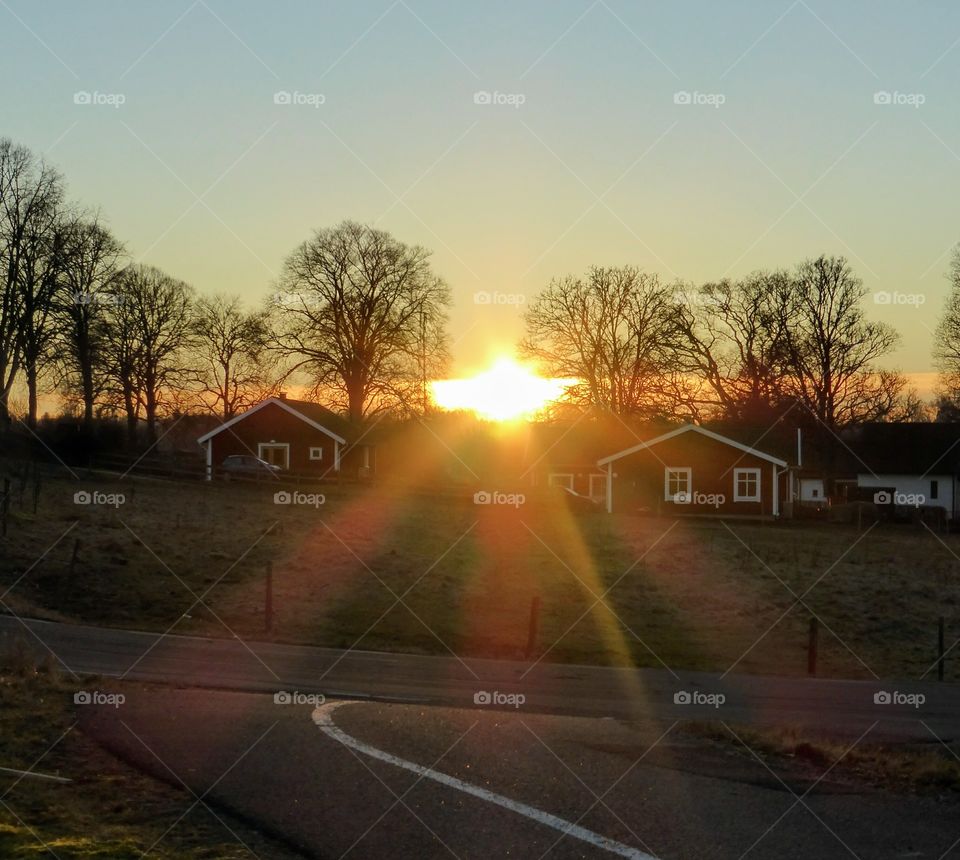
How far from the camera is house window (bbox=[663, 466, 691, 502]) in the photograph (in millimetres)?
56250

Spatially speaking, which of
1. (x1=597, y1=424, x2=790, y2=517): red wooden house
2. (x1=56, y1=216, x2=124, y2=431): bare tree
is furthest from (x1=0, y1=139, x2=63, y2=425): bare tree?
(x1=597, y1=424, x2=790, y2=517): red wooden house

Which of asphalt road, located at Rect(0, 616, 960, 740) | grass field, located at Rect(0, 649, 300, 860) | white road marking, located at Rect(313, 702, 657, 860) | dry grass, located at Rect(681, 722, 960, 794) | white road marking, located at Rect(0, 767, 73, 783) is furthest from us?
asphalt road, located at Rect(0, 616, 960, 740)

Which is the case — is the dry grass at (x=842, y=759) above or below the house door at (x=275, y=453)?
below

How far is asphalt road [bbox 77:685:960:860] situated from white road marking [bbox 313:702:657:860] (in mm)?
19

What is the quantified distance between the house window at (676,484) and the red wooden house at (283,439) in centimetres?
1697

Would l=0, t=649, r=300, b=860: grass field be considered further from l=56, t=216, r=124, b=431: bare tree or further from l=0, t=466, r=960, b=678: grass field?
l=56, t=216, r=124, b=431: bare tree

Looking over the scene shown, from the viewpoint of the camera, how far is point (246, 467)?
5850 cm

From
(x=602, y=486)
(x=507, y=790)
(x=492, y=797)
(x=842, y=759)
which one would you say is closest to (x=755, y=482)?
(x=602, y=486)

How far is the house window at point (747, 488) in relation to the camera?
183 feet

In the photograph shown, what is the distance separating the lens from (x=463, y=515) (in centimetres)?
4634

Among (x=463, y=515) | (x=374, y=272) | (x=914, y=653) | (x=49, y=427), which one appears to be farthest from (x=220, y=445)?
(x=914, y=653)

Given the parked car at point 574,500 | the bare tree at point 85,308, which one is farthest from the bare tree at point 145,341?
the parked car at point 574,500

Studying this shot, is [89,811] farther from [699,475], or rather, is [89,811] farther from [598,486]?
[598,486]

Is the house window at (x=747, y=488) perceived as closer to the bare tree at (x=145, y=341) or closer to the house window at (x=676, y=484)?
the house window at (x=676, y=484)
